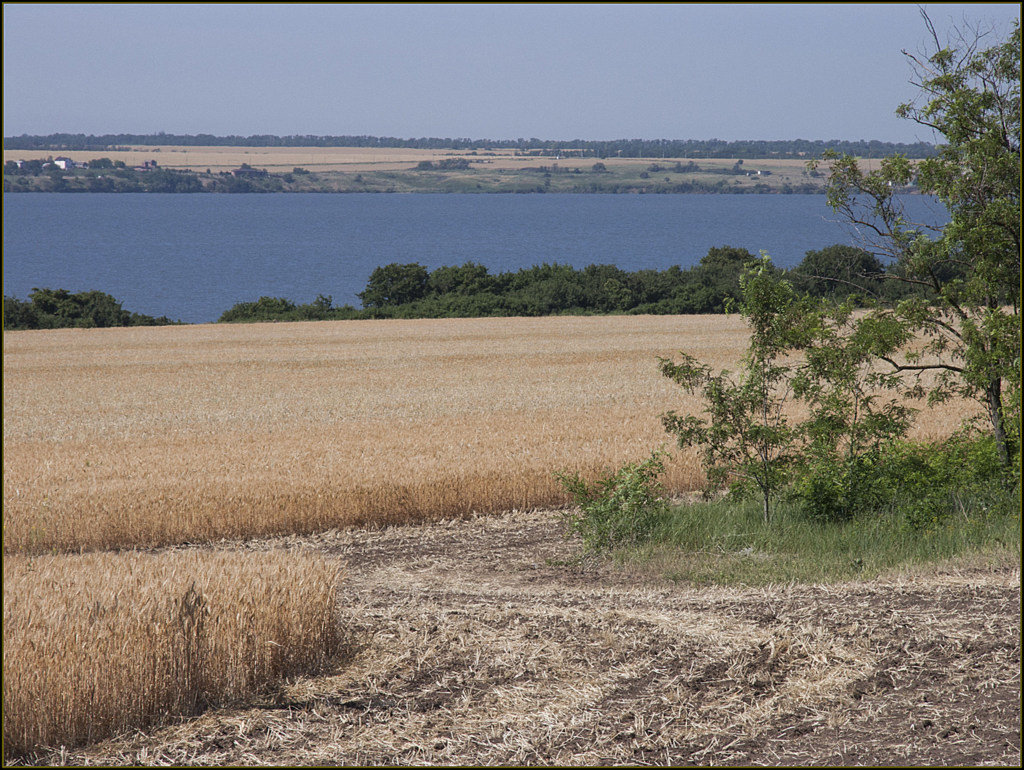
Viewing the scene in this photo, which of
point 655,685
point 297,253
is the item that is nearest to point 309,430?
point 655,685

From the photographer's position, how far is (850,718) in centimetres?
533

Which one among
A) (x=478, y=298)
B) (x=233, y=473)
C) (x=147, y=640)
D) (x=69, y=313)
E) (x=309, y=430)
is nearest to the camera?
(x=147, y=640)

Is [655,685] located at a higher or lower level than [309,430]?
higher

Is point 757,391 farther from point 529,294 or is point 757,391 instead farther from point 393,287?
point 393,287

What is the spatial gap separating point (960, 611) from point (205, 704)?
18.7 feet

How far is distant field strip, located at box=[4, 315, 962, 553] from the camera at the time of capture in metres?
11.9

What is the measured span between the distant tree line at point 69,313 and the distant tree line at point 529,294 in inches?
245

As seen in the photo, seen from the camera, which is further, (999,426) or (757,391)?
(757,391)

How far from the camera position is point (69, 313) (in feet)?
176

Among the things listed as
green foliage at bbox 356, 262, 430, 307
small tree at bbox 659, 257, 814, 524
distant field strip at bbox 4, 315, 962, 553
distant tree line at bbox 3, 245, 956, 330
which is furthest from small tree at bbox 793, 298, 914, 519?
green foliage at bbox 356, 262, 430, 307

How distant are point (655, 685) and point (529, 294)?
171ft

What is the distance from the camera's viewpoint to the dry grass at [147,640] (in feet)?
17.1

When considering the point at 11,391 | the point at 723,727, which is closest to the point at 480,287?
the point at 11,391

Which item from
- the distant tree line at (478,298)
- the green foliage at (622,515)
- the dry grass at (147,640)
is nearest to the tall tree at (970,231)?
the green foliage at (622,515)
